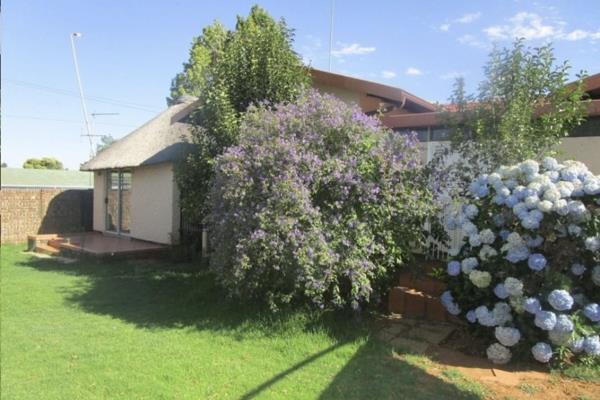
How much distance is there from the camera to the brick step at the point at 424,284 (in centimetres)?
628

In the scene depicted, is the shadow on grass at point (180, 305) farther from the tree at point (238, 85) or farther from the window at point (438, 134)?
the window at point (438, 134)

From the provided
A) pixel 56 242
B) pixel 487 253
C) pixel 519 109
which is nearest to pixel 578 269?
pixel 487 253

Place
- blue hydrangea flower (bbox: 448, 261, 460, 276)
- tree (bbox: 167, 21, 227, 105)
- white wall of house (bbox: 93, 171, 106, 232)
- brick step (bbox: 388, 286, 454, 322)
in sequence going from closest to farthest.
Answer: blue hydrangea flower (bbox: 448, 261, 460, 276) → brick step (bbox: 388, 286, 454, 322) → white wall of house (bbox: 93, 171, 106, 232) → tree (bbox: 167, 21, 227, 105)

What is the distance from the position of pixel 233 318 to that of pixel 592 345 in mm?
4183

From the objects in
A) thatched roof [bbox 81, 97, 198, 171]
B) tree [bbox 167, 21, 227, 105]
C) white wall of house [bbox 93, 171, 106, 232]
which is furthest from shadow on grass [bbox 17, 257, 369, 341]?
tree [bbox 167, 21, 227, 105]

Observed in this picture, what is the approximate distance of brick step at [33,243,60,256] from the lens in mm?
12358

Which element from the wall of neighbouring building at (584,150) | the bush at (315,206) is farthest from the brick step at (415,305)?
the wall of neighbouring building at (584,150)

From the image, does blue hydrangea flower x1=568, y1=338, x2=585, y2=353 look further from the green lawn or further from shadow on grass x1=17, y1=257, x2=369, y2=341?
shadow on grass x1=17, y1=257, x2=369, y2=341

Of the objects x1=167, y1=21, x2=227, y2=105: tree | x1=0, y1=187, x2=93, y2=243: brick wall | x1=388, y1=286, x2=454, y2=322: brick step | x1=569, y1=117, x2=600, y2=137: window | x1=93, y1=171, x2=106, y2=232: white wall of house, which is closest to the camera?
x1=388, y1=286, x2=454, y2=322: brick step

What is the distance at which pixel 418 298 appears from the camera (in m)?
6.19

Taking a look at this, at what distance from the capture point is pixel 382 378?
14.2 feet

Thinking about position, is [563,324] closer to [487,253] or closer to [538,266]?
[538,266]

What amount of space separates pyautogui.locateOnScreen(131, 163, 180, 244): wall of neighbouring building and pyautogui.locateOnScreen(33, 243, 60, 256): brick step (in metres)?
2.26

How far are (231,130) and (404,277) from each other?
12.3ft
